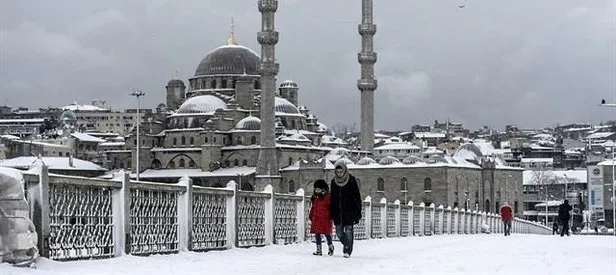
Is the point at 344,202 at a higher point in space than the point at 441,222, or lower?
higher

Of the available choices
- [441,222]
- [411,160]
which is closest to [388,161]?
[411,160]

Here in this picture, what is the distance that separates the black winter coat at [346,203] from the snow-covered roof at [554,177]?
82284 mm

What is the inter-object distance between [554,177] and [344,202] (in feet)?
284

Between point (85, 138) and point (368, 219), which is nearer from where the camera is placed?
point (368, 219)

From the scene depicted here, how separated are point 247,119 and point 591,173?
26.1 metres

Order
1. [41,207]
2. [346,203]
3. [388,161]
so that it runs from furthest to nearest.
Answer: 1. [388,161]
2. [346,203]
3. [41,207]

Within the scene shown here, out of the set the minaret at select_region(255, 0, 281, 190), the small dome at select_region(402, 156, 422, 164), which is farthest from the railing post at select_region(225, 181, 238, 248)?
the small dome at select_region(402, 156, 422, 164)

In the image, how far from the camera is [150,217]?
35.5 ft

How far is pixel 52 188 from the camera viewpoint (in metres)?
8.95

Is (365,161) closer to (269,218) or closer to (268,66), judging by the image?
(268,66)

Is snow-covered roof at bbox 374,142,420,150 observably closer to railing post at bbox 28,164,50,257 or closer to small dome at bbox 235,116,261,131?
small dome at bbox 235,116,261,131

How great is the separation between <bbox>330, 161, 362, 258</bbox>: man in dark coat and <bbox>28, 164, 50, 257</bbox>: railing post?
421 cm

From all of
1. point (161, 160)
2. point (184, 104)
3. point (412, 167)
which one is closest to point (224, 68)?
point (184, 104)

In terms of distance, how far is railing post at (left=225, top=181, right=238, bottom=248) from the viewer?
1302cm
